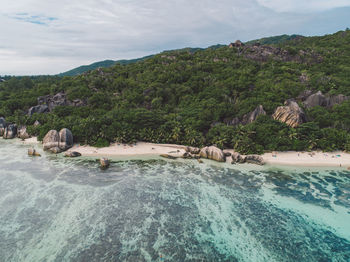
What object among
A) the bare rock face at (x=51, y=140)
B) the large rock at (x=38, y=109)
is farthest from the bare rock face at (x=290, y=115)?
the large rock at (x=38, y=109)

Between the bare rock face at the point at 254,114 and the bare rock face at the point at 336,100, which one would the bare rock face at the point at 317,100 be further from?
the bare rock face at the point at 254,114

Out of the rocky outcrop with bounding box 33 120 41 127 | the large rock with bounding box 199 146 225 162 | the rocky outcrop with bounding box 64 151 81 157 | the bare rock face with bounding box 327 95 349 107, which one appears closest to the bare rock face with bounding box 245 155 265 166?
the large rock with bounding box 199 146 225 162

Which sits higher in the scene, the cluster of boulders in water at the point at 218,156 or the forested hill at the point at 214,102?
the forested hill at the point at 214,102

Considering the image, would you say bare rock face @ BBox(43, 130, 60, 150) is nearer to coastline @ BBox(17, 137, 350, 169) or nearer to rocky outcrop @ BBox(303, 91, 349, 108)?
coastline @ BBox(17, 137, 350, 169)

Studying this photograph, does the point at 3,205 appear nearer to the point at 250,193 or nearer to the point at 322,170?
the point at 250,193

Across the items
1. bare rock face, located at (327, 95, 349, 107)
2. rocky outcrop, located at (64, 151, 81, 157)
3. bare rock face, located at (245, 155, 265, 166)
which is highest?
bare rock face, located at (327, 95, 349, 107)

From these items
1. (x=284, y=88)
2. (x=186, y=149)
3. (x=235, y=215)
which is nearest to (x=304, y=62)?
(x=284, y=88)
